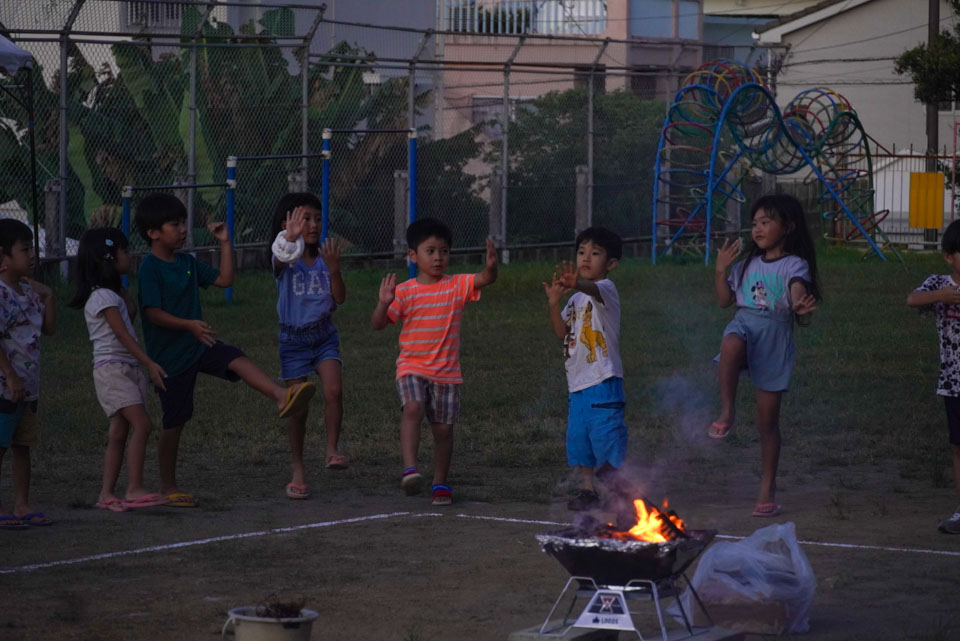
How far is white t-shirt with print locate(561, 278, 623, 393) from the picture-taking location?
23.4ft

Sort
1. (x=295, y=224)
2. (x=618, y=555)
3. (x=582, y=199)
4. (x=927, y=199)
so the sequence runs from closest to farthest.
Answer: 1. (x=618, y=555)
2. (x=295, y=224)
3. (x=582, y=199)
4. (x=927, y=199)

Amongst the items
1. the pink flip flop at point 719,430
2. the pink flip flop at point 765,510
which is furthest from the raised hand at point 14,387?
the pink flip flop at point 765,510

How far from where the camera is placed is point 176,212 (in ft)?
24.6

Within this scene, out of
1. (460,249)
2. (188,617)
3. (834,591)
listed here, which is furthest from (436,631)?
(460,249)

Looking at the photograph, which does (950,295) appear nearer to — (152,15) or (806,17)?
(152,15)

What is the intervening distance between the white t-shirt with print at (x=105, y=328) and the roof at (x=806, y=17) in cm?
3492

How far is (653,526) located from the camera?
485cm

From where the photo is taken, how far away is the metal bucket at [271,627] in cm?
445

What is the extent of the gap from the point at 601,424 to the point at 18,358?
9.31 ft

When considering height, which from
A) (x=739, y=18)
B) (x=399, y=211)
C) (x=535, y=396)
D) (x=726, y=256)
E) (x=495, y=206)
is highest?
(x=739, y=18)

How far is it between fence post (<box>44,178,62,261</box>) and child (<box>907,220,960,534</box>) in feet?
38.6

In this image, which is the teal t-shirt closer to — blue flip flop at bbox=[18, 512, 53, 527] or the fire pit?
blue flip flop at bbox=[18, 512, 53, 527]

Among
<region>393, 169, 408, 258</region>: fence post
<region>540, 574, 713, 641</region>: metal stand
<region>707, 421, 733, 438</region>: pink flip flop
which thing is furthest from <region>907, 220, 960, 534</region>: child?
<region>393, 169, 408, 258</region>: fence post

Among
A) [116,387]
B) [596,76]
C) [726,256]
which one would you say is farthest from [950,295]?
[596,76]
